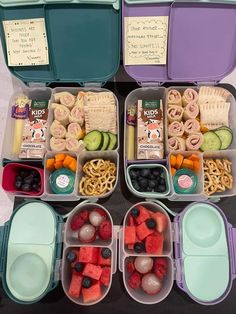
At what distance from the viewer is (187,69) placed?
1031 mm

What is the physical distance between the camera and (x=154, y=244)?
0.86 metres

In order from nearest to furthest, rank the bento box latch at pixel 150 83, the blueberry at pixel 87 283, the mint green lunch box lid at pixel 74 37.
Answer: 1. the blueberry at pixel 87 283
2. the mint green lunch box lid at pixel 74 37
3. the bento box latch at pixel 150 83

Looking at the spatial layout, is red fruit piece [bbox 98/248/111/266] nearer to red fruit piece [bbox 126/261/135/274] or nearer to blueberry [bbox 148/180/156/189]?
red fruit piece [bbox 126/261/135/274]

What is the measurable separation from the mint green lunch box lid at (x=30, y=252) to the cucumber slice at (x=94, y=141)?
9.3 inches

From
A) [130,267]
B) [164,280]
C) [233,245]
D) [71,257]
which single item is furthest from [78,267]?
[233,245]

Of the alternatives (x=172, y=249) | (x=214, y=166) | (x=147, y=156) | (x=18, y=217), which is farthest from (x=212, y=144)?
(x=18, y=217)

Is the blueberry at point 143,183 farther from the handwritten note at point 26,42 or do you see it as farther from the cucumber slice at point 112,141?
the handwritten note at point 26,42

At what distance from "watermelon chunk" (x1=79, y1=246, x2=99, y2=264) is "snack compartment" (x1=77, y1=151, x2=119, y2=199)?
0.54ft

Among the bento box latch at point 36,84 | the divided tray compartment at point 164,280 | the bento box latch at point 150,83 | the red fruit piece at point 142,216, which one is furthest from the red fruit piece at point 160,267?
the bento box latch at point 36,84

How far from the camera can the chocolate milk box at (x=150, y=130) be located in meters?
0.97

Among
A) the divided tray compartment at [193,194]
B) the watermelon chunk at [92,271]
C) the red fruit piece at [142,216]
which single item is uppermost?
the divided tray compartment at [193,194]

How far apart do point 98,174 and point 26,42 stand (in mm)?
506

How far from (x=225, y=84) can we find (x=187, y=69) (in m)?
0.23

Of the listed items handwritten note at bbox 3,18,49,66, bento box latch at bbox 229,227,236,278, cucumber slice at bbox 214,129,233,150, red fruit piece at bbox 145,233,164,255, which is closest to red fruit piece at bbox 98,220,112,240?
red fruit piece at bbox 145,233,164,255
